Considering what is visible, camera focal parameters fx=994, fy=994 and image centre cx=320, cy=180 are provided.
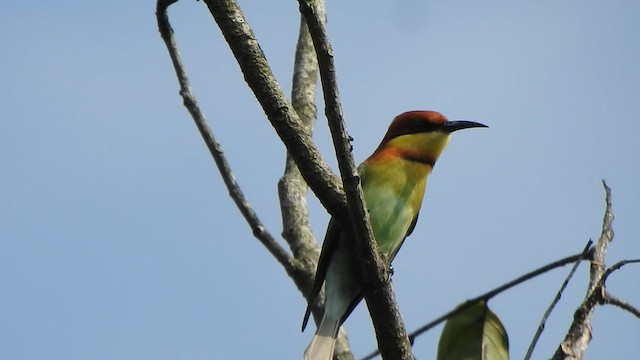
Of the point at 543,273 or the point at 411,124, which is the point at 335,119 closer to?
the point at 543,273

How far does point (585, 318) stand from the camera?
301 centimetres

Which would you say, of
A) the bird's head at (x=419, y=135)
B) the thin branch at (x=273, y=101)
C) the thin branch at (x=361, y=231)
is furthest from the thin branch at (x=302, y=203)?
the thin branch at (x=273, y=101)

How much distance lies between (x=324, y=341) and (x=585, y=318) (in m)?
1.99

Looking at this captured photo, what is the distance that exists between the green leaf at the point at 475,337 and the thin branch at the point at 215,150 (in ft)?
5.08

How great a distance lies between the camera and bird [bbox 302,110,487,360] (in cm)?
482

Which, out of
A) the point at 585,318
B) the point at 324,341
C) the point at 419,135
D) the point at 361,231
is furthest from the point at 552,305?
the point at 419,135

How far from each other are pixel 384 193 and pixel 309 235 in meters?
0.51

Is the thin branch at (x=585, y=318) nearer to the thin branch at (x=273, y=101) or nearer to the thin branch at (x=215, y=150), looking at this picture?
the thin branch at (x=273, y=101)

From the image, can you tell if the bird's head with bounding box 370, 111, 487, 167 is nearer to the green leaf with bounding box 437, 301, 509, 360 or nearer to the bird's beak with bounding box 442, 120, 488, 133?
the bird's beak with bounding box 442, 120, 488, 133

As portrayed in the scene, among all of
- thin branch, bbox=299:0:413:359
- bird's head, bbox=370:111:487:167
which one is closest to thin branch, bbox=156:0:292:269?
bird's head, bbox=370:111:487:167

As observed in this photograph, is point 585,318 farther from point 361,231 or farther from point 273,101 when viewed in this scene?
point 273,101

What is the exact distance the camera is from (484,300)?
134 inches

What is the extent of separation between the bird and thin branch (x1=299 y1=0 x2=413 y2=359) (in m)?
0.55

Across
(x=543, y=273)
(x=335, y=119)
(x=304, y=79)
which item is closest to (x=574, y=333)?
(x=543, y=273)
